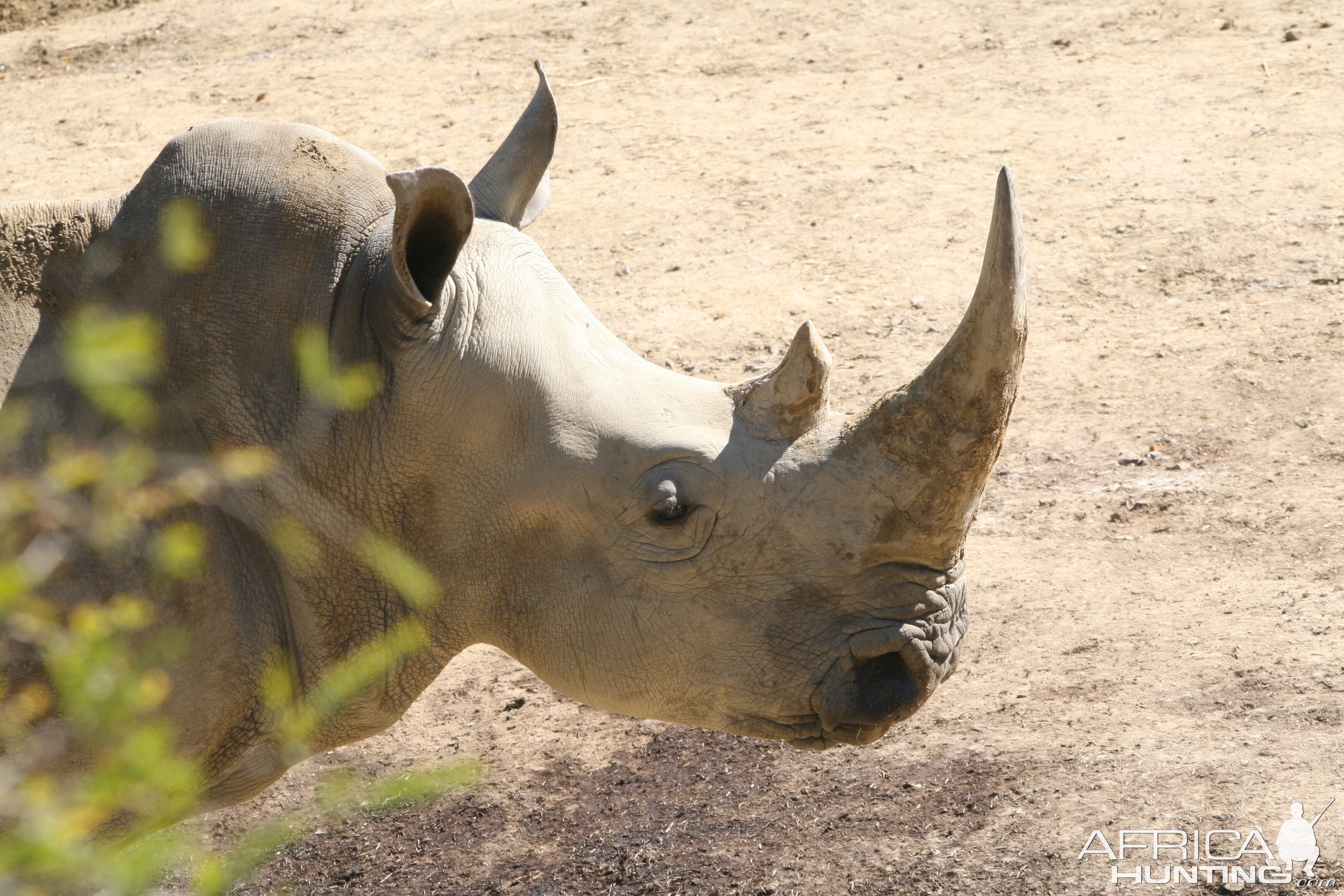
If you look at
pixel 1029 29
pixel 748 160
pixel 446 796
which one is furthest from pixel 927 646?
pixel 1029 29

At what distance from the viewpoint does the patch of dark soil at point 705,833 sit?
4355 millimetres

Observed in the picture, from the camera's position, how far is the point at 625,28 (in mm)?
12305

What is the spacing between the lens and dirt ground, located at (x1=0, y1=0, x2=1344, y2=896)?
459 centimetres

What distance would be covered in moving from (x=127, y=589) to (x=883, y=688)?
1463 millimetres

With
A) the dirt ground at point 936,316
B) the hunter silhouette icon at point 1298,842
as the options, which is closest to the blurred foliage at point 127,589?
the dirt ground at point 936,316

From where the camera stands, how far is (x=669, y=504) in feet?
9.66

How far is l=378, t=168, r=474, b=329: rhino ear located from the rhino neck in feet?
1.86

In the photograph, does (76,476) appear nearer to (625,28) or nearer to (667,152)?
(667,152)

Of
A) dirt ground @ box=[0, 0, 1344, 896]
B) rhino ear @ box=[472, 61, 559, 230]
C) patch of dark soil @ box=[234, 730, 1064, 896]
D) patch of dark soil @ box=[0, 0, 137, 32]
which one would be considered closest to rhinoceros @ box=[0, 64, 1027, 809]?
rhino ear @ box=[472, 61, 559, 230]

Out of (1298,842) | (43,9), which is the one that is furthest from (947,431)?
(43,9)

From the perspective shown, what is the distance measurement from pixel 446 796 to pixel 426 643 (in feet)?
6.14

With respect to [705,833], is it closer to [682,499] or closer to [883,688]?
[883,688]

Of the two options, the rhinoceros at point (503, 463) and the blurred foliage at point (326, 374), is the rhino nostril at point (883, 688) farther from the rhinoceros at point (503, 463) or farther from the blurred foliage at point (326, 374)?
the blurred foliage at point (326, 374)

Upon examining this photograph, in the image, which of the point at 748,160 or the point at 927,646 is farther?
the point at 748,160
